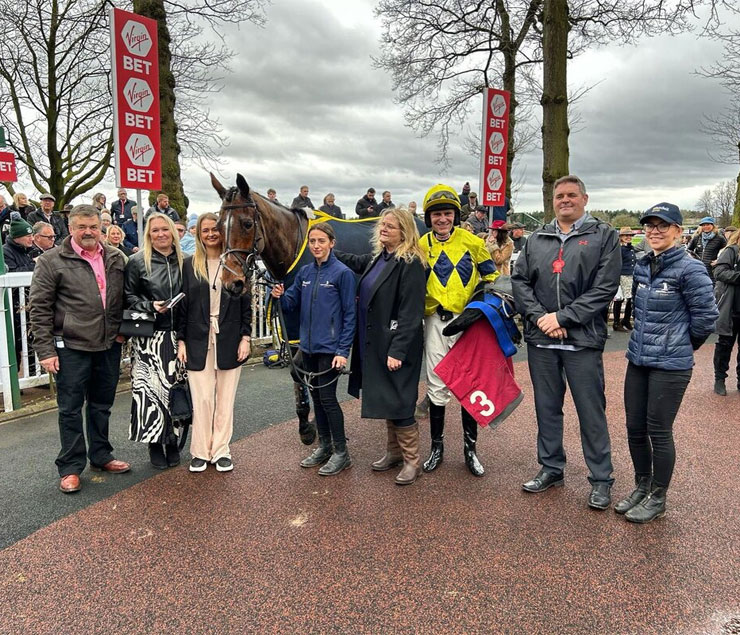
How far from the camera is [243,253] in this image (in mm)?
3764

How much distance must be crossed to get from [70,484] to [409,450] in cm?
237

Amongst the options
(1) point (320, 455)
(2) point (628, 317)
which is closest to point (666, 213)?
(1) point (320, 455)

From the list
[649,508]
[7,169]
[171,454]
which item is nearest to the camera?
[649,508]

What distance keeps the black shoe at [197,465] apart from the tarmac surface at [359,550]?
73mm

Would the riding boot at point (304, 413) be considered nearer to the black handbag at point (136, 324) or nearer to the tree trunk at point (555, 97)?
the black handbag at point (136, 324)

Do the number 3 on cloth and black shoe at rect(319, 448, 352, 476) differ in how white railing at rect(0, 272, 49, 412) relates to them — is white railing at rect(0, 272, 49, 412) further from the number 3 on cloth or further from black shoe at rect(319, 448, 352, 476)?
the number 3 on cloth

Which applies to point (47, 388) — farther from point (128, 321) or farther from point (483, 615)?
point (483, 615)

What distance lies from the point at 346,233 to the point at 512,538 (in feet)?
10.6

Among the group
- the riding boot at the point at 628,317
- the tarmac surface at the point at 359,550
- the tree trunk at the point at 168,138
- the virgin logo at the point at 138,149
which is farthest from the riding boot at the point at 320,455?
the riding boot at the point at 628,317

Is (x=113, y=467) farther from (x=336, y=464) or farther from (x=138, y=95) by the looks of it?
(x=138, y=95)

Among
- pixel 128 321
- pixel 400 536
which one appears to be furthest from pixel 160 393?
pixel 400 536

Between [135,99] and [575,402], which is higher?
[135,99]

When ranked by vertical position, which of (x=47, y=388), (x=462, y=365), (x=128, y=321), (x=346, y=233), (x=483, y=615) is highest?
(x=346, y=233)

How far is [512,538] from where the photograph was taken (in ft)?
9.91
